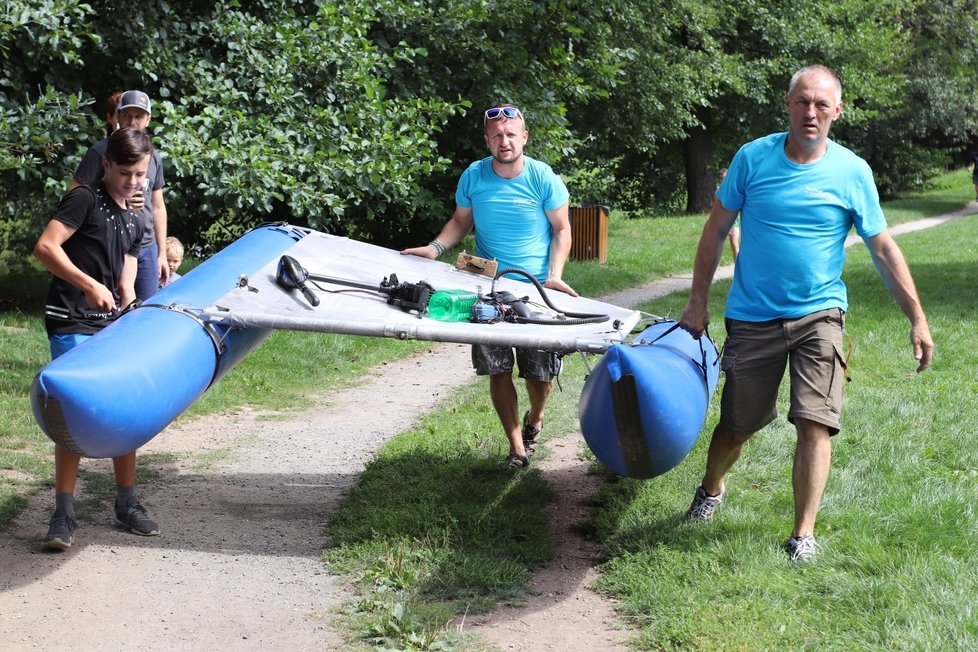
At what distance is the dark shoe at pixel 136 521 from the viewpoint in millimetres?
5008

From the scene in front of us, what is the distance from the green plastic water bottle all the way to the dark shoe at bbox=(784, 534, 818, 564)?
1803 mm

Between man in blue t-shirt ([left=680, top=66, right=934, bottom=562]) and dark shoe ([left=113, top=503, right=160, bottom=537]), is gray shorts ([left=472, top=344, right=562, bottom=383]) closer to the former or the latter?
man in blue t-shirt ([left=680, top=66, right=934, bottom=562])

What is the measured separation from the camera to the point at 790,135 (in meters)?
4.55

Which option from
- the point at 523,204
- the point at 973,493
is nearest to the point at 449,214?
the point at 523,204

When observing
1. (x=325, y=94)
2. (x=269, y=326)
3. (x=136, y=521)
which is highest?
(x=325, y=94)

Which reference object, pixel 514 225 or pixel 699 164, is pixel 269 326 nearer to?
pixel 514 225

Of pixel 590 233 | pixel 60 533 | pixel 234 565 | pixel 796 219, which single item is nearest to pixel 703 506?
pixel 796 219

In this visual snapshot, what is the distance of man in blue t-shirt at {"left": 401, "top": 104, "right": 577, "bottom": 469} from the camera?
570 cm

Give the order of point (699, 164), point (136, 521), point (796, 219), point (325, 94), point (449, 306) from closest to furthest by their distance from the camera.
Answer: point (796, 219), point (136, 521), point (449, 306), point (325, 94), point (699, 164)

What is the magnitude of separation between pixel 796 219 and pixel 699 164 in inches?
883

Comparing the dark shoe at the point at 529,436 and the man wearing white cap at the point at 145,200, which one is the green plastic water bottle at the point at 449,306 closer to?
the dark shoe at the point at 529,436

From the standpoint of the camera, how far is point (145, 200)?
5633 millimetres

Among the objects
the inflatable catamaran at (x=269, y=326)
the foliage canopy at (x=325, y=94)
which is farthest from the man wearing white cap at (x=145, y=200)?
the foliage canopy at (x=325, y=94)

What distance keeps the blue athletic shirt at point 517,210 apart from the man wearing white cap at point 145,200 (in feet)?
5.33
